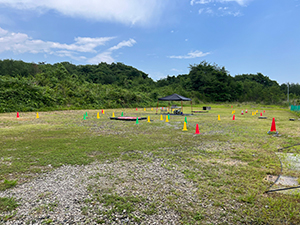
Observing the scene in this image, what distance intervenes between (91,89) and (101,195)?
3175cm

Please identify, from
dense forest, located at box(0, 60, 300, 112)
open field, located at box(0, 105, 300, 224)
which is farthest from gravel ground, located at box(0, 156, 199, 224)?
dense forest, located at box(0, 60, 300, 112)

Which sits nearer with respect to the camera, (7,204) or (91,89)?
(7,204)

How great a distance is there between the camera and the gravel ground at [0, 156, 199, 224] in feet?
8.72

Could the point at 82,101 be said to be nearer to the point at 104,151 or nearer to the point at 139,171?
the point at 104,151

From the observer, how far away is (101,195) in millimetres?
3252

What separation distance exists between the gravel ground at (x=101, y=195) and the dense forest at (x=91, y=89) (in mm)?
19629

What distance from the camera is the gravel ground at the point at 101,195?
105 inches

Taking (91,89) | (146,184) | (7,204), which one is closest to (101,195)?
(146,184)

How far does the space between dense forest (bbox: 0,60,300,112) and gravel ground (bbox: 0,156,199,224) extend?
773 inches

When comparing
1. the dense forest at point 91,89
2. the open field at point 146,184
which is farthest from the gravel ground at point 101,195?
the dense forest at point 91,89

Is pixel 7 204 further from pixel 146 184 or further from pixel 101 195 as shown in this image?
pixel 146 184

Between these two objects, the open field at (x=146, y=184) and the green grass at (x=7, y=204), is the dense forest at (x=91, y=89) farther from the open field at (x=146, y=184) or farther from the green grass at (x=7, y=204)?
the green grass at (x=7, y=204)

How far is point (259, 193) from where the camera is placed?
11.0 ft

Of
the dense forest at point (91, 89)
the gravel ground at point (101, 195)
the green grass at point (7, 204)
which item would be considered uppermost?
the dense forest at point (91, 89)
